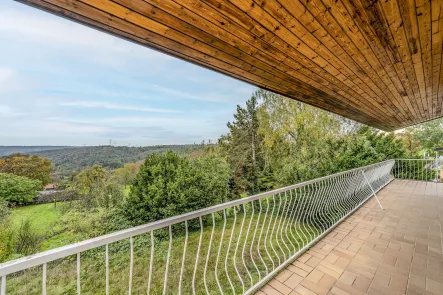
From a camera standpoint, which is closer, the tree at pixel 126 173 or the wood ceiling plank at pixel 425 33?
the wood ceiling plank at pixel 425 33

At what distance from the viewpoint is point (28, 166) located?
16.7 metres

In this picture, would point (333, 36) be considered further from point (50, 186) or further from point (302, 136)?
point (50, 186)

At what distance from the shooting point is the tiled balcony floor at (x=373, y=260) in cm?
189

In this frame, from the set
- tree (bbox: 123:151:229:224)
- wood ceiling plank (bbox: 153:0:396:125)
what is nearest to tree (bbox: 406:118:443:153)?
tree (bbox: 123:151:229:224)

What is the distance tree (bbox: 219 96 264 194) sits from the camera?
15.4 metres

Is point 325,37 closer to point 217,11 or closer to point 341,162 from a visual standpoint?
point 217,11

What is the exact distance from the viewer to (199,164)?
1124 cm

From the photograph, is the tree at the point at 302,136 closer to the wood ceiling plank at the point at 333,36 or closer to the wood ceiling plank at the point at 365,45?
the wood ceiling plank at the point at 365,45

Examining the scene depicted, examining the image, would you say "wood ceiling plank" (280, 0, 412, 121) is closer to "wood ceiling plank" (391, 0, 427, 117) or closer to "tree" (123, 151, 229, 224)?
"wood ceiling plank" (391, 0, 427, 117)

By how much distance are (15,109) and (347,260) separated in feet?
65.3

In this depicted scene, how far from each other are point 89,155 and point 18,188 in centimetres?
594

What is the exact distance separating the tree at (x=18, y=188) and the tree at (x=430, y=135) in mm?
30521

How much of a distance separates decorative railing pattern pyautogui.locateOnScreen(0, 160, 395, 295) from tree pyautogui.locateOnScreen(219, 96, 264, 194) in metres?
8.49

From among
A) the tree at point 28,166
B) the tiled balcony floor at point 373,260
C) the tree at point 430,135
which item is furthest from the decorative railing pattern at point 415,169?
the tree at point 28,166
